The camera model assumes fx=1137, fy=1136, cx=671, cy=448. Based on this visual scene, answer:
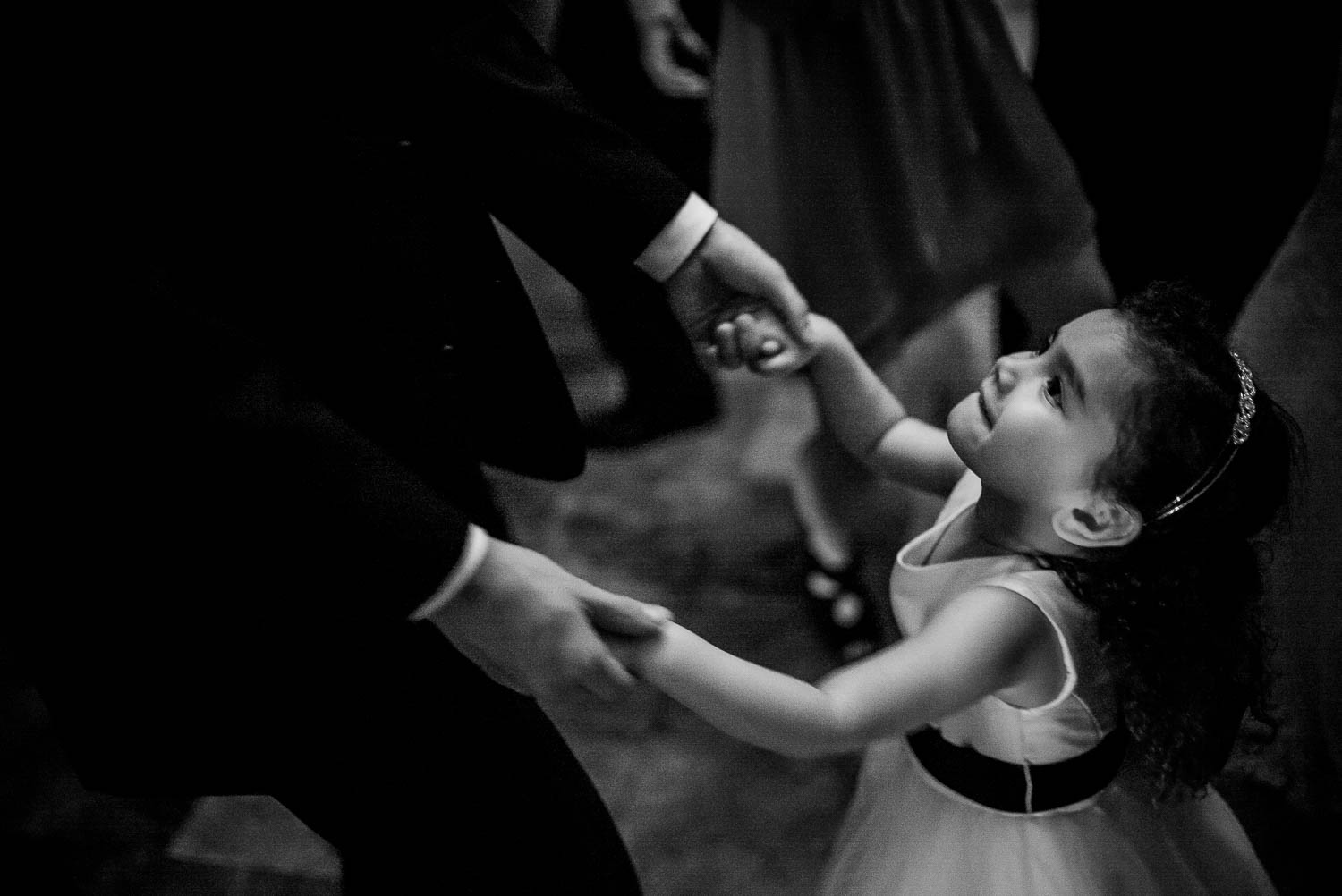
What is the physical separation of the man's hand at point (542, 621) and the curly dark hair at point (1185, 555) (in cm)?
29

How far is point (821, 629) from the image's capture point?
4.27ft

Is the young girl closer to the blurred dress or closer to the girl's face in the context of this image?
the girl's face

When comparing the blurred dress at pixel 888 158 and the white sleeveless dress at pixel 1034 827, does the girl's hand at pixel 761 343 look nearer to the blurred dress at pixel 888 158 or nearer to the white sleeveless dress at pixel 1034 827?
the white sleeveless dress at pixel 1034 827

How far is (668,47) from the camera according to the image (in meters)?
1.04

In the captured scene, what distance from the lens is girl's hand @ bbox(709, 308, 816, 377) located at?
0.80 metres

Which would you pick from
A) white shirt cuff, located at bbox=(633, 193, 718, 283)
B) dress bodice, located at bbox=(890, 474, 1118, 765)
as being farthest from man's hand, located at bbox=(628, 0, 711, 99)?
dress bodice, located at bbox=(890, 474, 1118, 765)

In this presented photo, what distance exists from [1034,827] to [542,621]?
0.40 m

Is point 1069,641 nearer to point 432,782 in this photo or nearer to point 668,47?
point 432,782

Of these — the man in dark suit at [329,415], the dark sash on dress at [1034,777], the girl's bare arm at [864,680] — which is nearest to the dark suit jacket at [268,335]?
the man in dark suit at [329,415]

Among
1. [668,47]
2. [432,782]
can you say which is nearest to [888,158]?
[668,47]

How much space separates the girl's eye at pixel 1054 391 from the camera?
656 mm

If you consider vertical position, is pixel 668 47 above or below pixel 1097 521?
above

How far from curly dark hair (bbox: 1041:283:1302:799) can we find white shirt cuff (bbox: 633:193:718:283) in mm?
280

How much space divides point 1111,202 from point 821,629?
565mm
